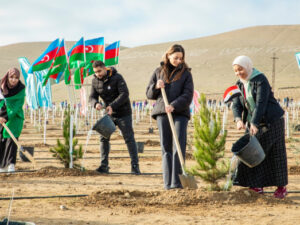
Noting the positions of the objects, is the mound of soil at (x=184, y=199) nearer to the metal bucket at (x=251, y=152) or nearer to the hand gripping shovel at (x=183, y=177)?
the hand gripping shovel at (x=183, y=177)

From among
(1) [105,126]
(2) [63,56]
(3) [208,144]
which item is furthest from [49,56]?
(3) [208,144]

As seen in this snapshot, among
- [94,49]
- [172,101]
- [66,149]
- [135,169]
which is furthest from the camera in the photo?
[94,49]

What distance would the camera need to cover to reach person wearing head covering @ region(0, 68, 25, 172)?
25.3 ft

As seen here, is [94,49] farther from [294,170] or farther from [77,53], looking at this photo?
[294,170]

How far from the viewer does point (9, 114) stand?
25.5 feet

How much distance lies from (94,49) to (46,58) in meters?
2.62

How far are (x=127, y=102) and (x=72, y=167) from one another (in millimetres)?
1441

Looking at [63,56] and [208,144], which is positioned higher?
[63,56]

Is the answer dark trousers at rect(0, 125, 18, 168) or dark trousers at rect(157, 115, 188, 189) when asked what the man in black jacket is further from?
dark trousers at rect(157, 115, 188, 189)

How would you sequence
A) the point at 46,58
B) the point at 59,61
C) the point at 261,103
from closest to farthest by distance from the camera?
the point at 261,103, the point at 59,61, the point at 46,58

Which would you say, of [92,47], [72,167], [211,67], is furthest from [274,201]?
[211,67]

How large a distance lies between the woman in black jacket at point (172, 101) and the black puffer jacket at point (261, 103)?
58 centimetres

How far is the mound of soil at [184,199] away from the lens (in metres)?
4.89

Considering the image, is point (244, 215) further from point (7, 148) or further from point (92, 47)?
point (92, 47)
